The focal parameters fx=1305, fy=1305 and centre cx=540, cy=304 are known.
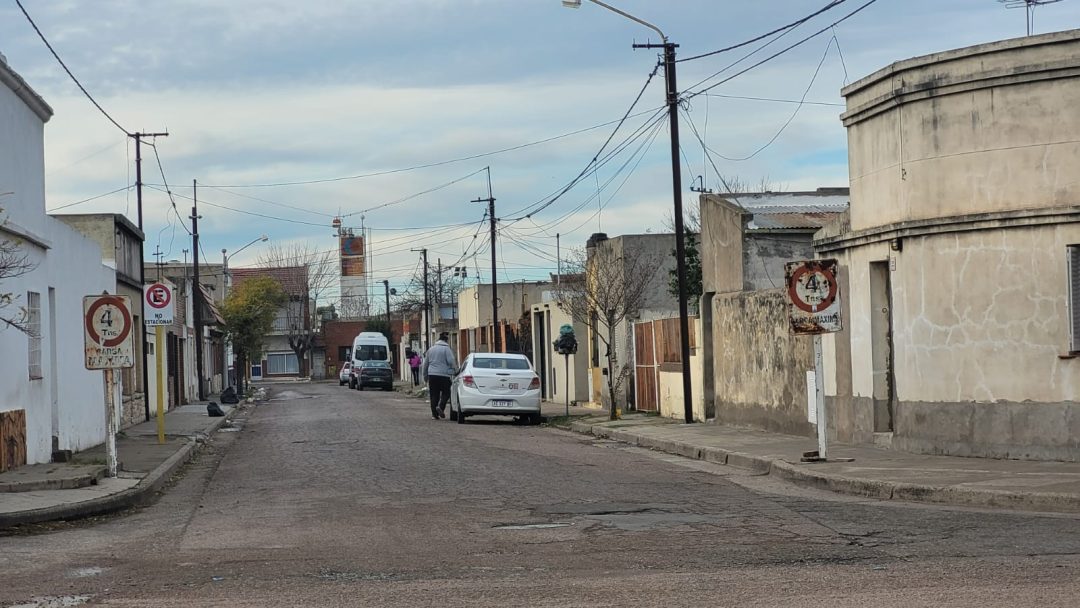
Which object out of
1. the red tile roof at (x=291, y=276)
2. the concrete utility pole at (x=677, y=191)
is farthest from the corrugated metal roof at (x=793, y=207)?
the red tile roof at (x=291, y=276)

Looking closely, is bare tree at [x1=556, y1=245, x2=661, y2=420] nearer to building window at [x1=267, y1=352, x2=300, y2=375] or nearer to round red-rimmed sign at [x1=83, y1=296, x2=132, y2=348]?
round red-rimmed sign at [x1=83, y1=296, x2=132, y2=348]

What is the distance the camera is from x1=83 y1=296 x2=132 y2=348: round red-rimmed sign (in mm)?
15656

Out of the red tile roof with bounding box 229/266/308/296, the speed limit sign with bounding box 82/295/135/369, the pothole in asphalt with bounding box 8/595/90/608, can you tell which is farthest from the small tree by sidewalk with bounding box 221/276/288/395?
the pothole in asphalt with bounding box 8/595/90/608

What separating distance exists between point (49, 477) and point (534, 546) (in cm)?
698

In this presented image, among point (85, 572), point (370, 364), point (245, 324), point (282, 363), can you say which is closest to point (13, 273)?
point (85, 572)

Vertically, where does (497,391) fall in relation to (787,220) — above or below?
below

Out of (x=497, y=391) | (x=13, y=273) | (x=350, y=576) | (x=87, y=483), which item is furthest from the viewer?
(x=497, y=391)

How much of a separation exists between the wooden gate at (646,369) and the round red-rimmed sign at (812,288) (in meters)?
12.2

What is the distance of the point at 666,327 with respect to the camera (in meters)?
27.0

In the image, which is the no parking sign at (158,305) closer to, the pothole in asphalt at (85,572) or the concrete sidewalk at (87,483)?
the concrete sidewalk at (87,483)

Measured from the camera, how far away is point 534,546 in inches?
394

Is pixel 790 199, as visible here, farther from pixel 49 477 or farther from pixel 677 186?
pixel 49 477

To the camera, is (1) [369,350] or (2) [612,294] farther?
(1) [369,350]

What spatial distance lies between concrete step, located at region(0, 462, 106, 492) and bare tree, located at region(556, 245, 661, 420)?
13.2m
